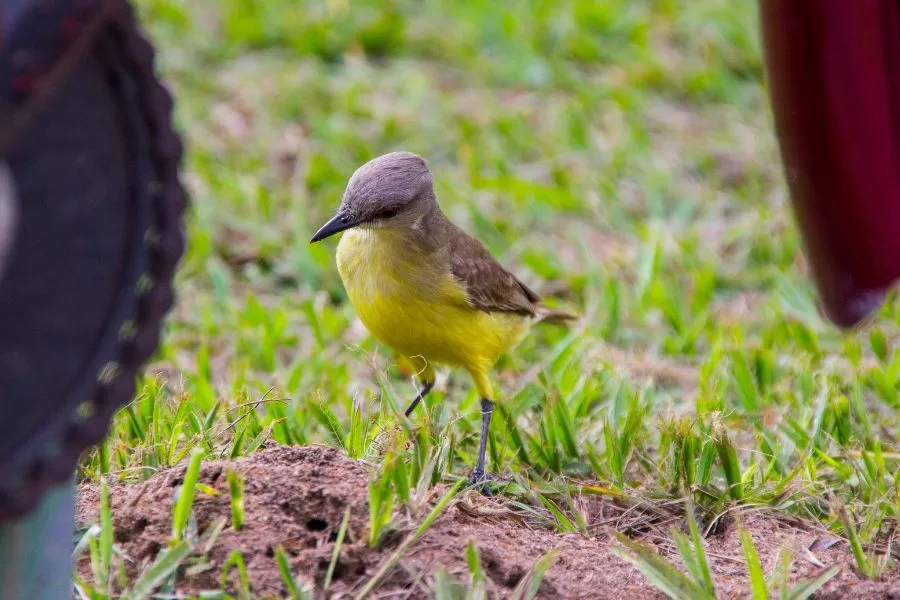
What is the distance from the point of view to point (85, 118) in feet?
8.23

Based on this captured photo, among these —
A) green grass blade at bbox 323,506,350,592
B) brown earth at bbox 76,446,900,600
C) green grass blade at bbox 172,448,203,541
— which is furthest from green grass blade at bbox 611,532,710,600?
green grass blade at bbox 172,448,203,541

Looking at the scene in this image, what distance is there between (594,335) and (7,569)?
3.74 meters

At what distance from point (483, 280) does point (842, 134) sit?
81.5 inches

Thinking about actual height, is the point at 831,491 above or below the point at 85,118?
below

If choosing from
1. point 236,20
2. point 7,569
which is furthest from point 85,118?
point 236,20

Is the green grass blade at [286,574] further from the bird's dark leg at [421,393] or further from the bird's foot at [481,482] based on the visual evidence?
the bird's dark leg at [421,393]

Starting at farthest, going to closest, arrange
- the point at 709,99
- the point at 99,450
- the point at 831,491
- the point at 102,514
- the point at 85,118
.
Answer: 1. the point at 709,99
2. the point at 831,491
3. the point at 99,450
4. the point at 102,514
5. the point at 85,118

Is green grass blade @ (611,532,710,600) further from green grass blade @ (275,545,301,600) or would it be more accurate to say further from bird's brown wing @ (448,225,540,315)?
bird's brown wing @ (448,225,540,315)

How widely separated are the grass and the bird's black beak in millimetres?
483

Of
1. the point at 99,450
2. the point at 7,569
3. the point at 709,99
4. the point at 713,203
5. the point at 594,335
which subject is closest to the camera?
Answer: the point at 7,569

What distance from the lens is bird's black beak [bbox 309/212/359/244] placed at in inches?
177

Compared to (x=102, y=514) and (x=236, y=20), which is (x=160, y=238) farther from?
(x=236, y=20)

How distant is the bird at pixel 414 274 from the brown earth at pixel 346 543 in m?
0.78

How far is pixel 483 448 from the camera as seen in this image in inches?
171
